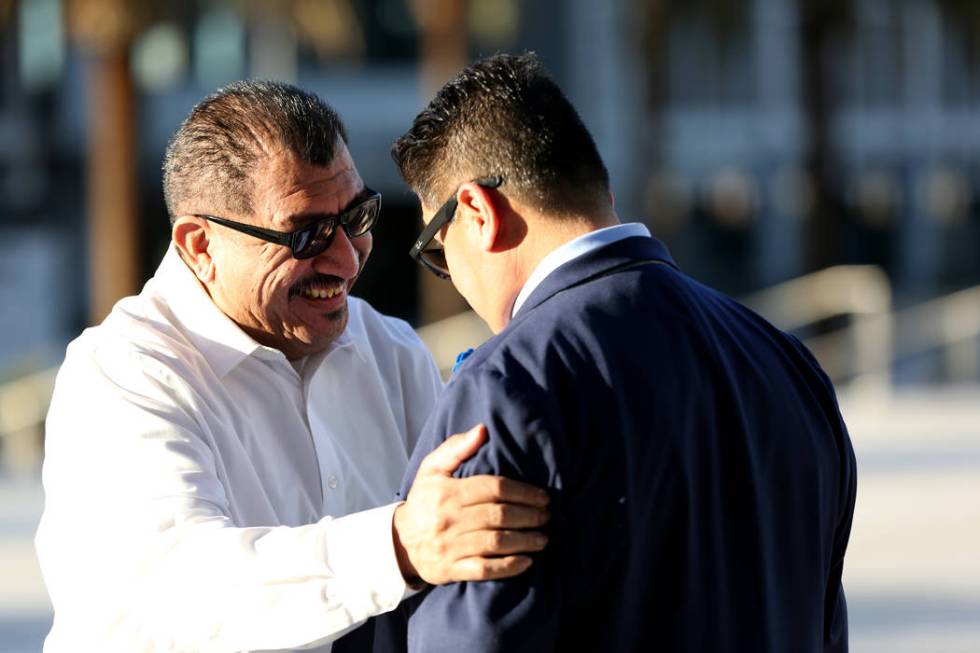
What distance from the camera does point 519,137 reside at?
7.23 ft

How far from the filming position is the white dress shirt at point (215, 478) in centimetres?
239

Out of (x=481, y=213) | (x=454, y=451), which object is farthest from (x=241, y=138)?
(x=454, y=451)

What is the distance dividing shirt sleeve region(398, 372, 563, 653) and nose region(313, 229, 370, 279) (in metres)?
0.88

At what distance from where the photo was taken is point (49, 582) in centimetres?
272

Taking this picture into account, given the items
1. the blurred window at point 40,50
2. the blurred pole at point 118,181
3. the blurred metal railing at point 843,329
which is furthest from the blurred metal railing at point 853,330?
the blurred window at point 40,50

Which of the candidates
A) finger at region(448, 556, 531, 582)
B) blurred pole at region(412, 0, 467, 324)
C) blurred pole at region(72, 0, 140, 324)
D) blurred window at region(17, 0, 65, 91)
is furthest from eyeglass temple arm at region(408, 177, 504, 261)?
blurred window at region(17, 0, 65, 91)

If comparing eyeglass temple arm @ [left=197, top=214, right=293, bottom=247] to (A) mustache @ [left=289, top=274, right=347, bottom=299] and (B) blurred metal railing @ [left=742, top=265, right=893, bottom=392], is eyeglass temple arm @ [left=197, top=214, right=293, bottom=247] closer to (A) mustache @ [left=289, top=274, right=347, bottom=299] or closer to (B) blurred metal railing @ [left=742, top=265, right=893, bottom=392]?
(A) mustache @ [left=289, top=274, right=347, bottom=299]

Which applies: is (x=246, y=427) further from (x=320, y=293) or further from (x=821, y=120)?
(x=821, y=120)

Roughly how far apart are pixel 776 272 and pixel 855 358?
2686cm

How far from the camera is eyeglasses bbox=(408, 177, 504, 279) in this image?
2.24 metres

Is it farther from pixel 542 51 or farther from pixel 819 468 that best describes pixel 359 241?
pixel 542 51

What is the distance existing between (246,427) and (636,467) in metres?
1.07

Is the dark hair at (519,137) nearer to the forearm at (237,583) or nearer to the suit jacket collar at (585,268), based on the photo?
the suit jacket collar at (585,268)

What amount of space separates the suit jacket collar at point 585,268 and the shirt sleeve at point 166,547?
42 centimetres
